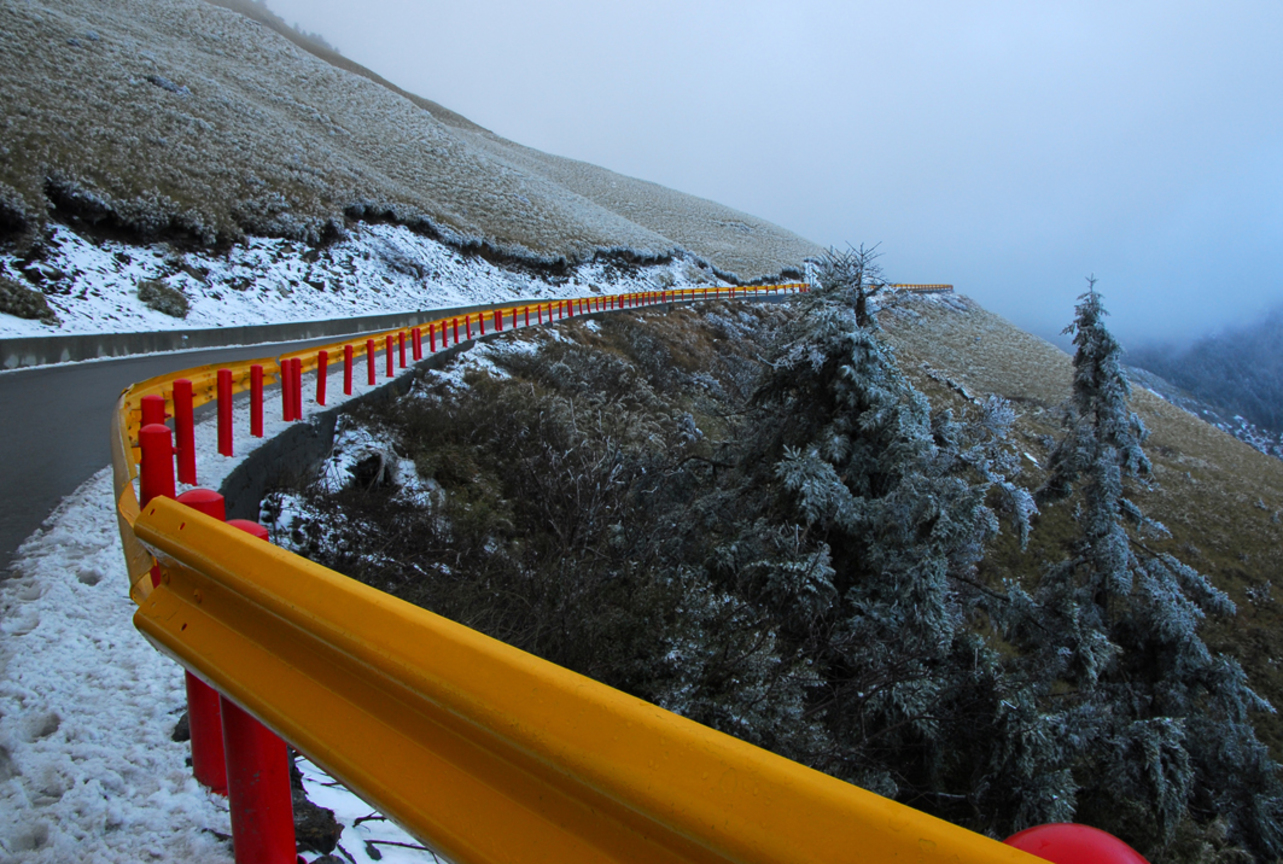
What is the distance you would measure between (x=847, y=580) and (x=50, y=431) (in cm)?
868

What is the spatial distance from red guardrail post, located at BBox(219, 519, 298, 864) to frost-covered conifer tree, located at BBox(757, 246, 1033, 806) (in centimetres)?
387

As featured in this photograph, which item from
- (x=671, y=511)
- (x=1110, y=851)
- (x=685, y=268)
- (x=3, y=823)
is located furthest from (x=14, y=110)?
(x=685, y=268)

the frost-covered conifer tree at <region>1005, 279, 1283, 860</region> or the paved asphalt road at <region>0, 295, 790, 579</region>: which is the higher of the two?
the paved asphalt road at <region>0, 295, 790, 579</region>

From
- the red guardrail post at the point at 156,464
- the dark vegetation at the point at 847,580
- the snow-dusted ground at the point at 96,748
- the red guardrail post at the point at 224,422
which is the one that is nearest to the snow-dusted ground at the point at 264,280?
the red guardrail post at the point at 224,422

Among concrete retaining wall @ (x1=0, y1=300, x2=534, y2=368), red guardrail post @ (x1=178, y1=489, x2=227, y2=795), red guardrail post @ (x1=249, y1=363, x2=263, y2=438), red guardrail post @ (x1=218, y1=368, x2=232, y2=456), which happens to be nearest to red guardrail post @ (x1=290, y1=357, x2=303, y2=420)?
red guardrail post @ (x1=249, y1=363, x2=263, y2=438)

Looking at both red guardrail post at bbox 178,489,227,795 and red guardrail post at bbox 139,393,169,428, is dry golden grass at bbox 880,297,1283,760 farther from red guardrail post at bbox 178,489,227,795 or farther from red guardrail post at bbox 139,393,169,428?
red guardrail post at bbox 178,489,227,795

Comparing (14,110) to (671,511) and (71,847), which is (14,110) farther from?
(71,847)

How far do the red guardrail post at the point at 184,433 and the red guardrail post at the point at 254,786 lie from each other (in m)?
3.91

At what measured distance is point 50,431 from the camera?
703 cm

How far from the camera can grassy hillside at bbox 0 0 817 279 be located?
758 inches

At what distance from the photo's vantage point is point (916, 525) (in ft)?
23.4

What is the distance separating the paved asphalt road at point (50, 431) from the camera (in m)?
4.77

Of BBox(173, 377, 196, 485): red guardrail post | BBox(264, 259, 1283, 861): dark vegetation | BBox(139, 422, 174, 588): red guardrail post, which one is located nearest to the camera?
BBox(139, 422, 174, 588): red guardrail post

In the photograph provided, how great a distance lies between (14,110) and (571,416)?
21.6 meters
